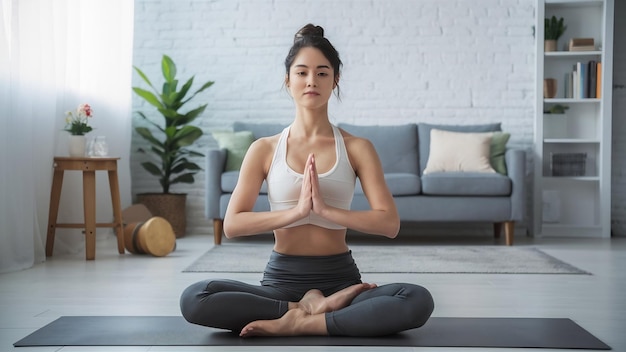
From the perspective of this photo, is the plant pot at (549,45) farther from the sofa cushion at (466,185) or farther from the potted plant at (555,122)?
the sofa cushion at (466,185)

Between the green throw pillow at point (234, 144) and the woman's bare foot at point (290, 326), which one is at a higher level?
the green throw pillow at point (234, 144)

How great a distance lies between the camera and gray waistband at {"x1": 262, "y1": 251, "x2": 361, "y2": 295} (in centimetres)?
230

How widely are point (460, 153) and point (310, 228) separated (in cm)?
333

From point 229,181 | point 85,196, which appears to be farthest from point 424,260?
point 85,196

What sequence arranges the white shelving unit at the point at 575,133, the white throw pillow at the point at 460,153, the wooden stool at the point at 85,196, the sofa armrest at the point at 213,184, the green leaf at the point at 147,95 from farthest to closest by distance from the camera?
the white shelving unit at the point at 575,133
the green leaf at the point at 147,95
the white throw pillow at the point at 460,153
the sofa armrest at the point at 213,184
the wooden stool at the point at 85,196

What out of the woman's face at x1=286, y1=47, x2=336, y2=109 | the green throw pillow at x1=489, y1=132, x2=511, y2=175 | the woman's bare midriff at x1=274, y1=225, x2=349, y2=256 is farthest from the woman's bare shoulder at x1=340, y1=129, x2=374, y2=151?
the green throw pillow at x1=489, y1=132, x2=511, y2=175

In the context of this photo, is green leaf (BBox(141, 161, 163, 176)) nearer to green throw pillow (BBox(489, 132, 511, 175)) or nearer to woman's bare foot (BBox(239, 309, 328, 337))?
green throw pillow (BBox(489, 132, 511, 175))

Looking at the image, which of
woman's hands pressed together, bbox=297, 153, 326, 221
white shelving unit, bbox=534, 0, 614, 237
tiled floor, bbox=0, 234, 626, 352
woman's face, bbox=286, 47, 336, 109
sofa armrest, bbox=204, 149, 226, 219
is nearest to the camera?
woman's hands pressed together, bbox=297, 153, 326, 221

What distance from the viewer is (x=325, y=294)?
2.30 m

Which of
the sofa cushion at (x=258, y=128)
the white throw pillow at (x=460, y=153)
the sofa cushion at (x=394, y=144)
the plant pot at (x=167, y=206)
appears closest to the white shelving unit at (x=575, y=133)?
the white throw pillow at (x=460, y=153)

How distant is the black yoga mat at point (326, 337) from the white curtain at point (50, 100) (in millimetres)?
1590

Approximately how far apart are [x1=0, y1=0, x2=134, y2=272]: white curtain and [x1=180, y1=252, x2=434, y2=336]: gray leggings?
1.92 metres

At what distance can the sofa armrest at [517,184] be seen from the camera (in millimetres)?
5113

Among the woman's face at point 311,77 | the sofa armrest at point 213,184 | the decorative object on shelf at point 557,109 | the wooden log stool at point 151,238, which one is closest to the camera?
the woman's face at point 311,77
